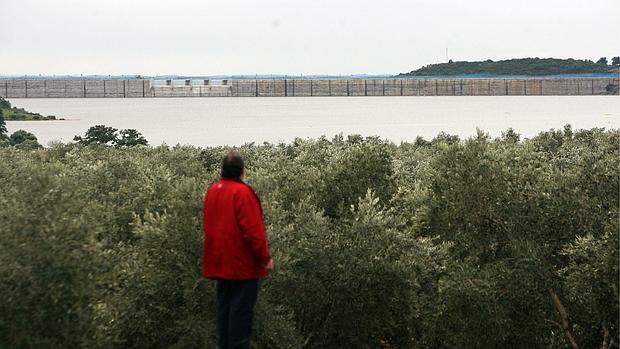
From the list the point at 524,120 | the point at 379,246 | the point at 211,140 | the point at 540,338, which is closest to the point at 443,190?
the point at 379,246

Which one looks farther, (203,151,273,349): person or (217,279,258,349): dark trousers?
(217,279,258,349): dark trousers

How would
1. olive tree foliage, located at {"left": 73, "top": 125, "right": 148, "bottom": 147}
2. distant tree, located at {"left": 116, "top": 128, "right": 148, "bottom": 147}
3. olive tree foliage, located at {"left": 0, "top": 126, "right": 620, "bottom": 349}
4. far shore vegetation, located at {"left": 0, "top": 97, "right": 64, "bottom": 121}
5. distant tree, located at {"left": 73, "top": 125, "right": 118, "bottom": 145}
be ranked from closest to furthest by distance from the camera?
olive tree foliage, located at {"left": 0, "top": 126, "right": 620, "bottom": 349}
distant tree, located at {"left": 116, "top": 128, "right": 148, "bottom": 147}
olive tree foliage, located at {"left": 73, "top": 125, "right": 148, "bottom": 147}
distant tree, located at {"left": 73, "top": 125, "right": 118, "bottom": 145}
far shore vegetation, located at {"left": 0, "top": 97, "right": 64, "bottom": 121}

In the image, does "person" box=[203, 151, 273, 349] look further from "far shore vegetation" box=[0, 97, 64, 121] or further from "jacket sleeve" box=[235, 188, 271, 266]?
"far shore vegetation" box=[0, 97, 64, 121]

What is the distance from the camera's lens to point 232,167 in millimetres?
9930

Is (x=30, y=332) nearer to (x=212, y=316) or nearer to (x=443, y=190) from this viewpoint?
(x=212, y=316)

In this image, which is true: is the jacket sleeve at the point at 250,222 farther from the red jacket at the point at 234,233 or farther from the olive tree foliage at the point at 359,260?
the olive tree foliage at the point at 359,260

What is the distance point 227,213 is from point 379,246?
7.59 m

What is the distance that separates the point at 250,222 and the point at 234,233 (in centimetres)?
27

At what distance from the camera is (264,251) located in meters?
9.85

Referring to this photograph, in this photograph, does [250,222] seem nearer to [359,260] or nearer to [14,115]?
[359,260]

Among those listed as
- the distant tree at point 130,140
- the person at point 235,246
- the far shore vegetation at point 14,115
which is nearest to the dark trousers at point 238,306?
the person at point 235,246

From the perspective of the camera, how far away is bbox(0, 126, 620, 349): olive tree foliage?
12.3 m

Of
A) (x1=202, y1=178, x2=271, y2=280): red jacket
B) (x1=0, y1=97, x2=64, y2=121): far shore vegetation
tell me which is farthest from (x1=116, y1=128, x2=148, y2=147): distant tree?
(x1=202, y1=178, x2=271, y2=280): red jacket

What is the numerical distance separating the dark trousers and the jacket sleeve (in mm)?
525
